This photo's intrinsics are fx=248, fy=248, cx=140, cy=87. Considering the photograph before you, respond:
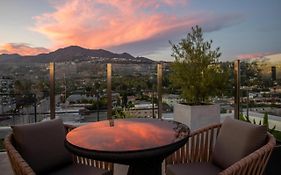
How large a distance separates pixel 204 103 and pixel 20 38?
14.0 feet

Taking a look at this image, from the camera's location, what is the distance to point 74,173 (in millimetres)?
2023

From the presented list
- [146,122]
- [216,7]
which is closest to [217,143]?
[146,122]

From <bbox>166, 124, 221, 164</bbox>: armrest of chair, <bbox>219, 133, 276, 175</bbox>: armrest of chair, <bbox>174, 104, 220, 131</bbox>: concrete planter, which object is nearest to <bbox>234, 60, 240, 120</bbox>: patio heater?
<bbox>174, 104, 220, 131</bbox>: concrete planter

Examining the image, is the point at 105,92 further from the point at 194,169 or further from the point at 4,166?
the point at 194,169

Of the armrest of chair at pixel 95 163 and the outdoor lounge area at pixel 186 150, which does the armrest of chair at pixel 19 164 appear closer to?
the outdoor lounge area at pixel 186 150

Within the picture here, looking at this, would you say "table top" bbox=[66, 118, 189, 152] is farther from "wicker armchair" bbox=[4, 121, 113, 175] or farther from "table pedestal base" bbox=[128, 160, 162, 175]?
"wicker armchair" bbox=[4, 121, 113, 175]

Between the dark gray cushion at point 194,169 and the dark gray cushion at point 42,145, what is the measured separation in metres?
0.93

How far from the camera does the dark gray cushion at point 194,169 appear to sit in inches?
79.5

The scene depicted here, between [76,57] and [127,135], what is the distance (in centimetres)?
331

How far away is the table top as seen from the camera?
1546 millimetres

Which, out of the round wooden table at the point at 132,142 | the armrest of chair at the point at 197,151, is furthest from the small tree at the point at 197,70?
the round wooden table at the point at 132,142

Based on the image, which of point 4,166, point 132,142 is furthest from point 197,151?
point 4,166

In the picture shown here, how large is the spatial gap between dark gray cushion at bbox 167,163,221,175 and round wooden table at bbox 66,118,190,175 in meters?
0.27

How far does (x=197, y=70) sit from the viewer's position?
3.96 metres
